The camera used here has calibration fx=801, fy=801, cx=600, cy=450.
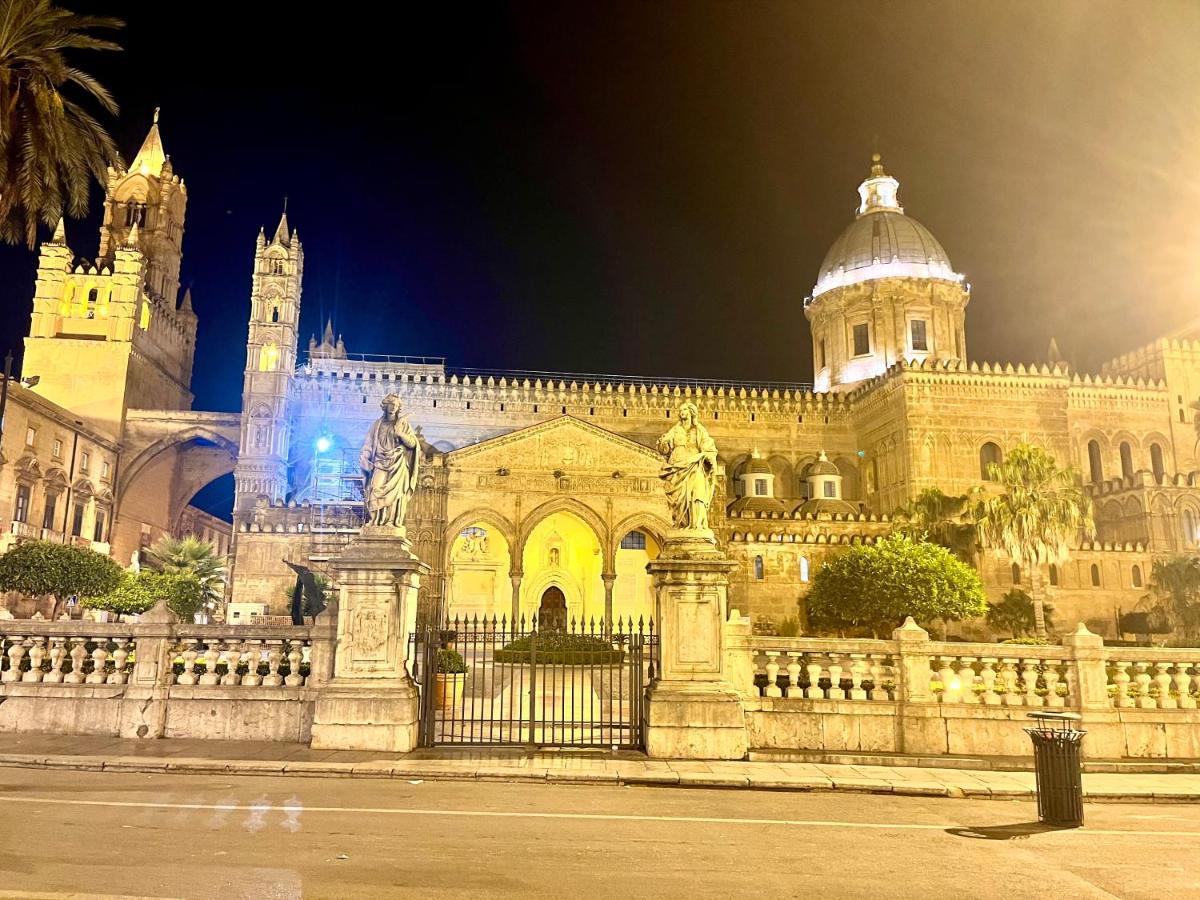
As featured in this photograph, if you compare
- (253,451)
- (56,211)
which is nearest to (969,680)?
(56,211)

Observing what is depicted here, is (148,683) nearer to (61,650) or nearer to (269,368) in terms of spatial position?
(61,650)

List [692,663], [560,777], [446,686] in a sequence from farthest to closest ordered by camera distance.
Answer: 1. [446,686]
2. [692,663]
3. [560,777]

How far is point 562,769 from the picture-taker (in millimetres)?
8977

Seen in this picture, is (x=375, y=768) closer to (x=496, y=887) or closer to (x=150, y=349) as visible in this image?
(x=496, y=887)

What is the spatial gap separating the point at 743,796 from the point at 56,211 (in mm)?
16528

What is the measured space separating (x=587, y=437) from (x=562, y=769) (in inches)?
1145

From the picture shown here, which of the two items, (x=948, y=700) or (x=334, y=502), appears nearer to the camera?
(x=948, y=700)

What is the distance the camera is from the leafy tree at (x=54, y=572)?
2839 cm

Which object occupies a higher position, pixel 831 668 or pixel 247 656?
pixel 247 656

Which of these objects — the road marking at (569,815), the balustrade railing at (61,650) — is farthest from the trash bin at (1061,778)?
the balustrade railing at (61,650)

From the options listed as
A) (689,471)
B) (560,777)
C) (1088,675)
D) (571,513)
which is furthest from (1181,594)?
(560,777)

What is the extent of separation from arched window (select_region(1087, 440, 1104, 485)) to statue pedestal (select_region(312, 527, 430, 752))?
49.6 m

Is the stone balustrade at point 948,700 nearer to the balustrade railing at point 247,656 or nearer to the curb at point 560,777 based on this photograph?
the curb at point 560,777

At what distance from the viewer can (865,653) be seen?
11.0m
